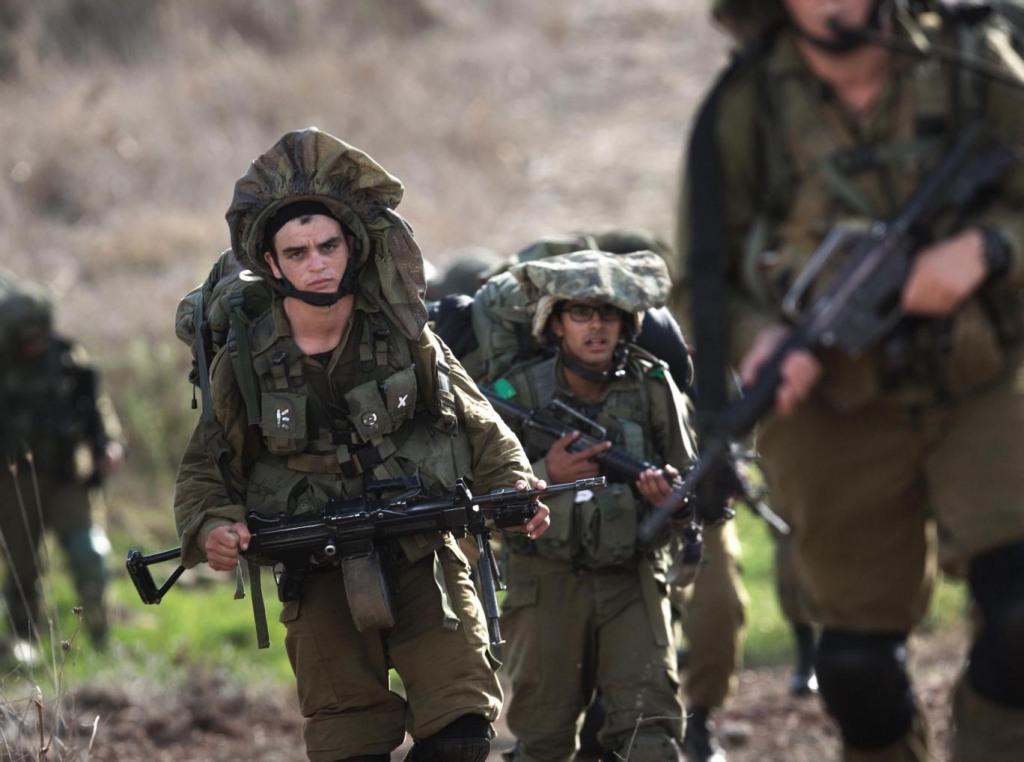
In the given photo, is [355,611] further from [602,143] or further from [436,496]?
[602,143]

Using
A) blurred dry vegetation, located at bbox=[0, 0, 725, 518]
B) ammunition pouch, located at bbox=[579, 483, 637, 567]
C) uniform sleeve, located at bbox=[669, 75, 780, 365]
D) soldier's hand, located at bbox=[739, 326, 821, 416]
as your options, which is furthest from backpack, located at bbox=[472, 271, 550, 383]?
blurred dry vegetation, located at bbox=[0, 0, 725, 518]

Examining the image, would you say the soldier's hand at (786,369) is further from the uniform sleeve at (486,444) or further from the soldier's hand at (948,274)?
the uniform sleeve at (486,444)

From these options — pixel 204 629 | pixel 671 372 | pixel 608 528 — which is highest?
pixel 671 372

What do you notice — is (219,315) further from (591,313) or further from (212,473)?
(591,313)

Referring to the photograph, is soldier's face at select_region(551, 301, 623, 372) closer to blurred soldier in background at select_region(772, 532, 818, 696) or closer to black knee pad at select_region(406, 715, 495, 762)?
black knee pad at select_region(406, 715, 495, 762)

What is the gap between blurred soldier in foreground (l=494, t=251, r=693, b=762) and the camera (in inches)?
240

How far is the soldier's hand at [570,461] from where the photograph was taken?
20.4 ft

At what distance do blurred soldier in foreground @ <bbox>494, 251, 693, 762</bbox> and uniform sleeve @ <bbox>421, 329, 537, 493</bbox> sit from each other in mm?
792

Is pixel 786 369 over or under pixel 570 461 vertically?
over

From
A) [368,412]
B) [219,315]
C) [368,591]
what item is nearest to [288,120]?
[219,315]

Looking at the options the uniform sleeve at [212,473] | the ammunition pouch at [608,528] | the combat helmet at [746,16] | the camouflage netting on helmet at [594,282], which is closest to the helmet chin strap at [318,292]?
the uniform sleeve at [212,473]

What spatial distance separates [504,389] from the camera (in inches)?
256

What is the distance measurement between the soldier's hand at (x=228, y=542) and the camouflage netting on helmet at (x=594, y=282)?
1630 millimetres

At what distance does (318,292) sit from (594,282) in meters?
1.24
